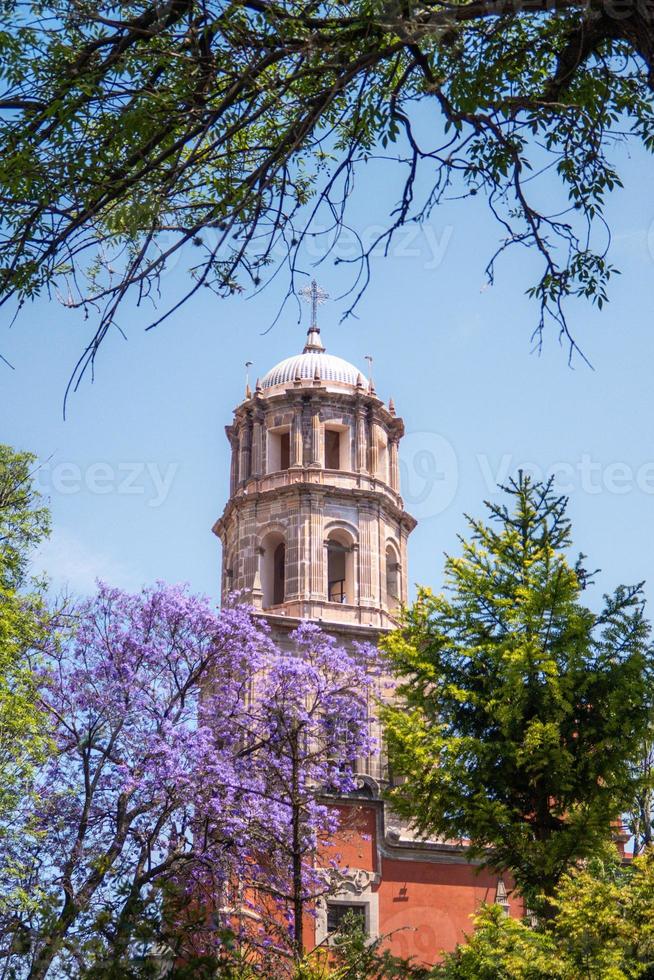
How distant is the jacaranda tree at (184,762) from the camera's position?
20359 millimetres

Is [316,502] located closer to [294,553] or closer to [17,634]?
[294,553]

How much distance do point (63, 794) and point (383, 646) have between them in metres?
7.67

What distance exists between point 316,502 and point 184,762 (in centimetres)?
1453

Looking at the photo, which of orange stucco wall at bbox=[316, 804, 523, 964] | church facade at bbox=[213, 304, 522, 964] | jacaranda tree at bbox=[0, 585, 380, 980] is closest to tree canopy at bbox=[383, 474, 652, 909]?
jacaranda tree at bbox=[0, 585, 380, 980]

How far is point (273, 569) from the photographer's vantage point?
3547 cm

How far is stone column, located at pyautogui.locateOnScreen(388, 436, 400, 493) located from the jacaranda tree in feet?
41.9

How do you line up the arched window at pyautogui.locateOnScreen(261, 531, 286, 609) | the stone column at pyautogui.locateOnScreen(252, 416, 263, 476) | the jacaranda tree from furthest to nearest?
the stone column at pyautogui.locateOnScreen(252, 416, 263, 476)
the arched window at pyautogui.locateOnScreen(261, 531, 286, 609)
the jacaranda tree

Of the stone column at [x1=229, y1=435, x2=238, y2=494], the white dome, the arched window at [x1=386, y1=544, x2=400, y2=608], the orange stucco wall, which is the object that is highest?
the white dome

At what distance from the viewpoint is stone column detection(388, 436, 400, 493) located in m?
37.0

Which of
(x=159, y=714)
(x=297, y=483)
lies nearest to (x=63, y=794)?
(x=159, y=714)

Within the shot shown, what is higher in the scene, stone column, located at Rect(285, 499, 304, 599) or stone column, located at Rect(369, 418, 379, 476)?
stone column, located at Rect(369, 418, 379, 476)

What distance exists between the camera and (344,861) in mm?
26062

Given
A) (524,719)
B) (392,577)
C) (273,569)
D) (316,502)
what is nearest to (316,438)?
(316,502)

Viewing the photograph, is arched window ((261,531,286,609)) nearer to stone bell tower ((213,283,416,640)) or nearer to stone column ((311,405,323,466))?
stone bell tower ((213,283,416,640))
